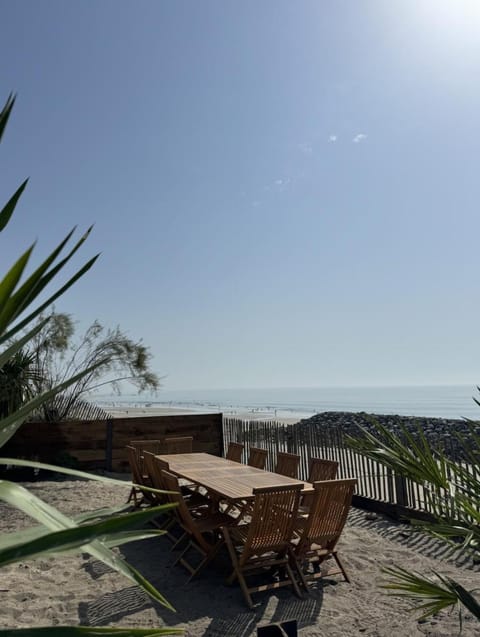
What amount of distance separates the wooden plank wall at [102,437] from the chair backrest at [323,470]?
212 inches

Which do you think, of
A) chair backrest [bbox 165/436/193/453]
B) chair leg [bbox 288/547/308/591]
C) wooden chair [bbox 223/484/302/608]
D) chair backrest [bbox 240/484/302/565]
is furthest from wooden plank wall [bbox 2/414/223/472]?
chair backrest [bbox 240/484/302/565]

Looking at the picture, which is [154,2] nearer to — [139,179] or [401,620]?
[139,179]

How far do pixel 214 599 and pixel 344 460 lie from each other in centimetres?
410

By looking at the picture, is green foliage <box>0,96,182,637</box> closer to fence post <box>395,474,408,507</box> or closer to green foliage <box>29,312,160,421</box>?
fence post <box>395,474,408,507</box>

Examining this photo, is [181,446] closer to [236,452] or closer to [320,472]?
[236,452]

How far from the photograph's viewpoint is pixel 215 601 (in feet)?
12.4

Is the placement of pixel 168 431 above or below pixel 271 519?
above

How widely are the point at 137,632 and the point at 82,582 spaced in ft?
14.3

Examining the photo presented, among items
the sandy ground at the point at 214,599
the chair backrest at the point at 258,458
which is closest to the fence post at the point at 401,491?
the sandy ground at the point at 214,599

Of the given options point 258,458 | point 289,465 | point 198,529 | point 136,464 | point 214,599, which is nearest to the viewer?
point 214,599

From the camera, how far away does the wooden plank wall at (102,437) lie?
30.6 ft

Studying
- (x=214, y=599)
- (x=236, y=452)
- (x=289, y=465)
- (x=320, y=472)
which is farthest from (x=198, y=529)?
(x=236, y=452)

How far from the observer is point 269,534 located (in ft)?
12.9

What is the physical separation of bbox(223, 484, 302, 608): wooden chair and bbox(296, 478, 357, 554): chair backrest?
0.15 metres
